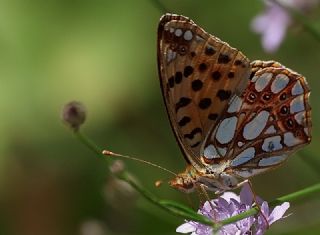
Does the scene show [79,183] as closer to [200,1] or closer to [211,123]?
[200,1]

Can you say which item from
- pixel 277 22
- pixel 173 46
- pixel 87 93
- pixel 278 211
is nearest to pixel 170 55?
pixel 173 46

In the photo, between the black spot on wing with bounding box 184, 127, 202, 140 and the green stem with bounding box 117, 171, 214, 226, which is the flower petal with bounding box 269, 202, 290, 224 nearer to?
the green stem with bounding box 117, 171, 214, 226

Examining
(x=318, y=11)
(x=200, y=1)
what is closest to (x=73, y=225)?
(x=200, y=1)

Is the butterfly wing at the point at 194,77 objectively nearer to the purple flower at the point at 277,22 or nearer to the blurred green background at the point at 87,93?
the purple flower at the point at 277,22

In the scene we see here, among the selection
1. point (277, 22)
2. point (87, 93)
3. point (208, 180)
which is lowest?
point (208, 180)

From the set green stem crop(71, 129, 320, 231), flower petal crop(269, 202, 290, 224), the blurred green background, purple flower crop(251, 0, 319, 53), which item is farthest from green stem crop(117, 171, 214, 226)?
the blurred green background

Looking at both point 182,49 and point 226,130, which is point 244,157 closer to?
point 226,130
